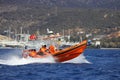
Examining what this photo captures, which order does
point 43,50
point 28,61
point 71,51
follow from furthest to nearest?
point 28,61 → point 43,50 → point 71,51

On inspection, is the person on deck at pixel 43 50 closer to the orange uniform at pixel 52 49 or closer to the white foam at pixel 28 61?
the orange uniform at pixel 52 49

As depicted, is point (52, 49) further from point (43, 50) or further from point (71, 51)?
point (71, 51)

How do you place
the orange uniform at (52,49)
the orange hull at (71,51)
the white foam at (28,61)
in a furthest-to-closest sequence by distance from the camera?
the white foam at (28,61)
the orange uniform at (52,49)
the orange hull at (71,51)

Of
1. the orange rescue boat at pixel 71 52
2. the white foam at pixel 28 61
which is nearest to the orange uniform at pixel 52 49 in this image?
the orange rescue boat at pixel 71 52

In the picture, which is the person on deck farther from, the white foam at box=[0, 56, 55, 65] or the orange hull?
the orange hull

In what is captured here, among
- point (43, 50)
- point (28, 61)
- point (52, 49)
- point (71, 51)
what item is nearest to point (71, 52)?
point (71, 51)

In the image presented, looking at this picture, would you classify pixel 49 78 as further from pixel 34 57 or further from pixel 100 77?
pixel 34 57

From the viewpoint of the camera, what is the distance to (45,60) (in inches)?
2013

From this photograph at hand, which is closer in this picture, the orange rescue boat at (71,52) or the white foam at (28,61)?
the orange rescue boat at (71,52)

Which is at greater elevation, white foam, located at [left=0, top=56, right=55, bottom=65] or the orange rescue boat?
the orange rescue boat

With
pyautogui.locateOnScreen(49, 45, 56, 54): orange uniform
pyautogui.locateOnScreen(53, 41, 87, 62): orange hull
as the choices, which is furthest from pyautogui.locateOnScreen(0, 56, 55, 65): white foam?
pyautogui.locateOnScreen(53, 41, 87, 62): orange hull

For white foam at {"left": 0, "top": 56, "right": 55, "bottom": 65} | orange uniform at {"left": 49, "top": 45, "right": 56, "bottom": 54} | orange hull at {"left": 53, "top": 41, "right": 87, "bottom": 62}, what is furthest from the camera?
white foam at {"left": 0, "top": 56, "right": 55, "bottom": 65}

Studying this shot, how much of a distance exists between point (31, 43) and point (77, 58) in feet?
17.2

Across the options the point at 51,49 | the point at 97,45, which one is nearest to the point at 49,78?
the point at 51,49
